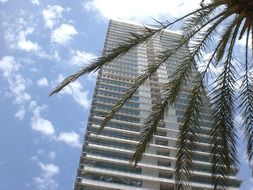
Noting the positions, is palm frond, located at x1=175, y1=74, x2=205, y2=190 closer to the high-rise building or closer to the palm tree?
the palm tree

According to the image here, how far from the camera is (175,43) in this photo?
33.7ft

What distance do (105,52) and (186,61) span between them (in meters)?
1.82

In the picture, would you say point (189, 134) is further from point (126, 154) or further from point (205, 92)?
point (126, 154)

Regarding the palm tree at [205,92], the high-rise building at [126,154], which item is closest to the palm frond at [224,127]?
the palm tree at [205,92]

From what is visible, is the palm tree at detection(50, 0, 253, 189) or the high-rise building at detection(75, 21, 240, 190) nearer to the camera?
the palm tree at detection(50, 0, 253, 189)

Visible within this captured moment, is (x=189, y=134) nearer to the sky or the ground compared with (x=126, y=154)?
nearer to the ground

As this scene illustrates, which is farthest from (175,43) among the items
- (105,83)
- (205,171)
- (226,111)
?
(105,83)

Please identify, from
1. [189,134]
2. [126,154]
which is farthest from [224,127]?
[126,154]

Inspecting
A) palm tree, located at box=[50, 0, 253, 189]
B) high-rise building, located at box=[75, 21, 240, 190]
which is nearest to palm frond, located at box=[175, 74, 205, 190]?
palm tree, located at box=[50, 0, 253, 189]

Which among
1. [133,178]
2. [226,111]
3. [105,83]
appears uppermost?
[105,83]

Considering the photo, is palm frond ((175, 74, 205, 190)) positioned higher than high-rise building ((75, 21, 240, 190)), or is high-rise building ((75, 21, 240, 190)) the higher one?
high-rise building ((75, 21, 240, 190))

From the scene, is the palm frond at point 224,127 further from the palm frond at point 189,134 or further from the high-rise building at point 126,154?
the high-rise building at point 126,154

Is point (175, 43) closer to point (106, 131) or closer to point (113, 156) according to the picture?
point (113, 156)

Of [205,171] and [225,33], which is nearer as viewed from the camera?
[225,33]
